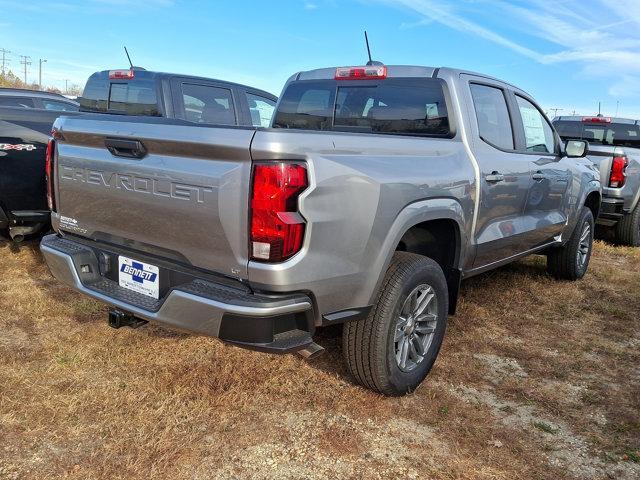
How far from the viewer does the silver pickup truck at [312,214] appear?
2244 millimetres

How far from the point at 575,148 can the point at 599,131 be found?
4.29m

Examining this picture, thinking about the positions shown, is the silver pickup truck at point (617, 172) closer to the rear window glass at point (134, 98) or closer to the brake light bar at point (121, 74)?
the rear window glass at point (134, 98)

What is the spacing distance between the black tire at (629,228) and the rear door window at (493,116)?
439cm

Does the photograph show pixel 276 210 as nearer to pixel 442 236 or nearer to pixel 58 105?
pixel 442 236

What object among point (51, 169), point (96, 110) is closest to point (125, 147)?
→ point (51, 169)

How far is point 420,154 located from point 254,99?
4.35 metres

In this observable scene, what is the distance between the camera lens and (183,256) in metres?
2.51

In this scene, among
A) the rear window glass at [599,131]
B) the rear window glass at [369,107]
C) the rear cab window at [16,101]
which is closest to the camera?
the rear window glass at [369,107]

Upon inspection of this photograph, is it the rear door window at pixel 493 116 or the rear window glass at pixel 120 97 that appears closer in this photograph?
the rear door window at pixel 493 116

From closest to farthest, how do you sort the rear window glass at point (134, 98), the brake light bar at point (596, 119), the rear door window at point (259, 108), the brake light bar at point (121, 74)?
the rear window glass at point (134, 98) < the brake light bar at point (121, 74) < the rear door window at point (259, 108) < the brake light bar at point (596, 119)

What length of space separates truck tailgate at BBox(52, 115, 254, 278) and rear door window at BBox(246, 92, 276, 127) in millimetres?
3993

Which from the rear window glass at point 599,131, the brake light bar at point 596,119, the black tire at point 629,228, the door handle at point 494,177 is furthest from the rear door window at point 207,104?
the black tire at point 629,228

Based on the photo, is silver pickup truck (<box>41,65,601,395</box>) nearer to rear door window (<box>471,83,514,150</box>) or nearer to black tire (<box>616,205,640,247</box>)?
rear door window (<box>471,83,514,150</box>)

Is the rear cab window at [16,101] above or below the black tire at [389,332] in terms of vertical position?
above
